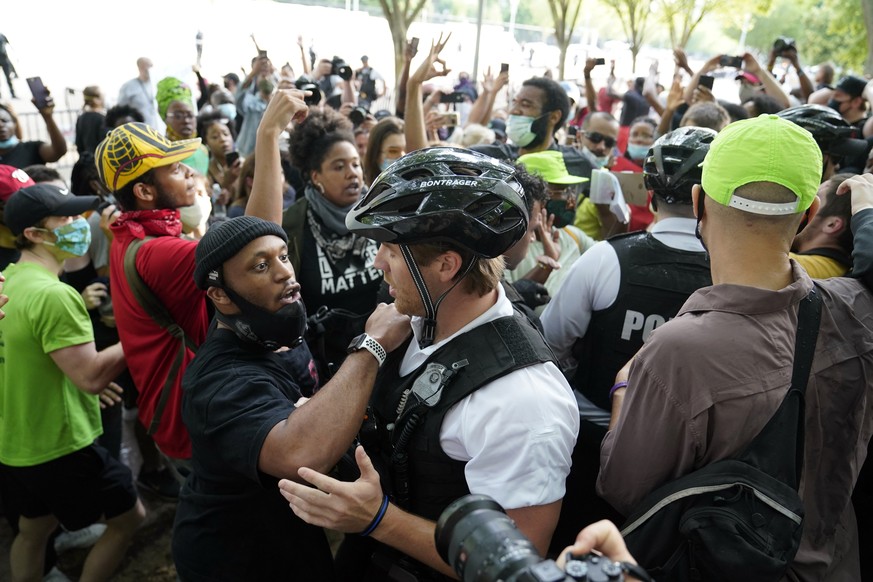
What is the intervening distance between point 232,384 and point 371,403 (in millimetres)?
456

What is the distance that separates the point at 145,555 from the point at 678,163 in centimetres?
367

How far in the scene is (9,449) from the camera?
10.0 feet

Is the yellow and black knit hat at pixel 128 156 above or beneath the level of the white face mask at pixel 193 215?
above

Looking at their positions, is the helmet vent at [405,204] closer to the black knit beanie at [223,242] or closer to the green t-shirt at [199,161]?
the black knit beanie at [223,242]

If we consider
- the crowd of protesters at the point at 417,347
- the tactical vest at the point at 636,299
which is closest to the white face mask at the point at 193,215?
the crowd of protesters at the point at 417,347

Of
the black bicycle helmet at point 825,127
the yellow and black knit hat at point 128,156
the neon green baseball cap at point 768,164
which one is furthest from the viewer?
the black bicycle helmet at point 825,127

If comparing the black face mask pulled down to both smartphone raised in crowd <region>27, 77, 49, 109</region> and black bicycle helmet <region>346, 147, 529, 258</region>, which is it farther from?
smartphone raised in crowd <region>27, 77, 49, 109</region>

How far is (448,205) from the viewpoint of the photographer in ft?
5.98

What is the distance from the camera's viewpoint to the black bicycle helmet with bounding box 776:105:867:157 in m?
3.81

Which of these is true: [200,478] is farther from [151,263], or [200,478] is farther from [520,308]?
[520,308]

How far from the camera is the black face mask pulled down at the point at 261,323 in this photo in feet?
7.46

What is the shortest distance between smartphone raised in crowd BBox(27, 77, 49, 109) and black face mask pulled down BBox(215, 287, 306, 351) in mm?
5173

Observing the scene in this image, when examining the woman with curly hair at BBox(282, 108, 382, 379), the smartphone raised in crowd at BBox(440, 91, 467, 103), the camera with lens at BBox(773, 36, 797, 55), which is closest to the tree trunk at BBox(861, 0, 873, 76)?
the camera with lens at BBox(773, 36, 797, 55)

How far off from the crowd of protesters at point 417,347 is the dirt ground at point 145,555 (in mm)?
179
